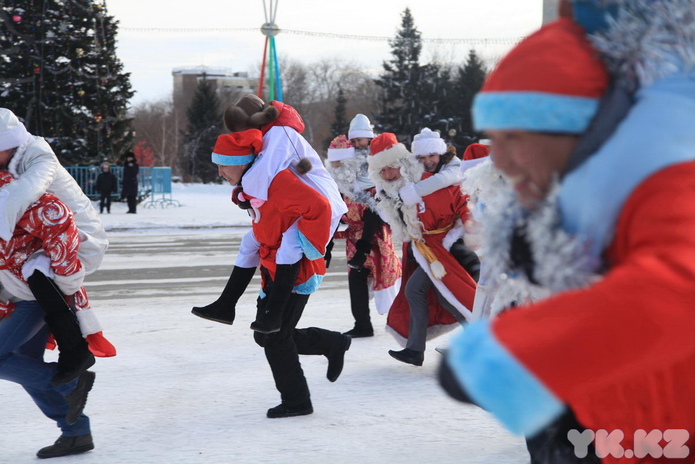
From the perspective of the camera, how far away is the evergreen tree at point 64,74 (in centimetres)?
1977

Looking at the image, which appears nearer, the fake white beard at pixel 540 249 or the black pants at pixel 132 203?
the fake white beard at pixel 540 249

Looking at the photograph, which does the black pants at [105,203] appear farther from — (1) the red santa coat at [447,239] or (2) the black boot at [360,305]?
(1) the red santa coat at [447,239]

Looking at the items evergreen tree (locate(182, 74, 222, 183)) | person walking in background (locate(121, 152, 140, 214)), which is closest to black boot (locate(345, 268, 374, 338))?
person walking in background (locate(121, 152, 140, 214))

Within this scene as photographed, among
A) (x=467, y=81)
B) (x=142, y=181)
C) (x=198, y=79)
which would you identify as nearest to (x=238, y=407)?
(x=142, y=181)

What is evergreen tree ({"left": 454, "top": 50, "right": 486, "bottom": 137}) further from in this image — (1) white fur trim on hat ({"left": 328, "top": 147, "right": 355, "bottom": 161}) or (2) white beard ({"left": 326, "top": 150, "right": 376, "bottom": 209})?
(2) white beard ({"left": 326, "top": 150, "right": 376, "bottom": 209})

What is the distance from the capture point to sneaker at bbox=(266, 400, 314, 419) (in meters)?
4.25

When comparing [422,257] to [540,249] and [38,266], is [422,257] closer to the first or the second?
[38,266]

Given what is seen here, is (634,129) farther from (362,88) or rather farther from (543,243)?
(362,88)

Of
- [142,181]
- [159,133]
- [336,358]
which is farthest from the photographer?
[159,133]

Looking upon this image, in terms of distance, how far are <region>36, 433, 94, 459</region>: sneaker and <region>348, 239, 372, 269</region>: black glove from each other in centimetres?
290

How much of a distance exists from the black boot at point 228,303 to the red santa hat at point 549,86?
317 cm

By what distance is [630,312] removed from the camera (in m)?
1.06

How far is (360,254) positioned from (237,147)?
239 centimetres

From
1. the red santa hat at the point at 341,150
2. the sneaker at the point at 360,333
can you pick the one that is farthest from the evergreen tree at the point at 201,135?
the sneaker at the point at 360,333
